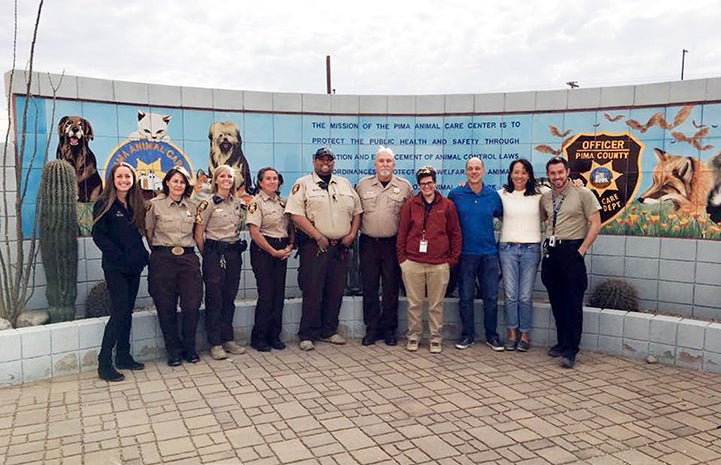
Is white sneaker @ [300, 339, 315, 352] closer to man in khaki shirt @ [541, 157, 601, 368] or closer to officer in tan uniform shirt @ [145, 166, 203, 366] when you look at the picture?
officer in tan uniform shirt @ [145, 166, 203, 366]

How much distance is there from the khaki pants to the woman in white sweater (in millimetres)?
546

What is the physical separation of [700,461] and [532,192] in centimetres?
242

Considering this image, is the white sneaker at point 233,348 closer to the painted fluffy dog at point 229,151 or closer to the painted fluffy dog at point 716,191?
the painted fluffy dog at point 229,151

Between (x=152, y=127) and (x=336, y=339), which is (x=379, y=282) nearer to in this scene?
(x=336, y=339)

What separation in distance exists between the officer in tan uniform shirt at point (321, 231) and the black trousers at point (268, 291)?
0.21m

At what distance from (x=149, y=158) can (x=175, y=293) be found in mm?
1712

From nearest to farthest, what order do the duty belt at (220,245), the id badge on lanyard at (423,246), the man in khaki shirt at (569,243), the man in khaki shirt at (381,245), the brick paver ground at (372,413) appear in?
the brick paver ground at (372,413) < the man in khaki shirt at (569,243) < the duty belt at (220,245) < the id badge on lanyard at (423,246) < the man in khaki shirt at (381,245)

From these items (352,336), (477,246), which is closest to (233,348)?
(352,336)

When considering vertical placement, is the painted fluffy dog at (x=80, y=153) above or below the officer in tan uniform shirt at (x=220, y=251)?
above

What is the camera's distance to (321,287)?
5.05 metres

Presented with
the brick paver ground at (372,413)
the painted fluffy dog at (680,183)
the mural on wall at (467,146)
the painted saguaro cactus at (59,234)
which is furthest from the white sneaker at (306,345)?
the painted fluffy dog at (680,183)

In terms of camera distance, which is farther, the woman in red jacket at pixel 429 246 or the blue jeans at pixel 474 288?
the blue jeans at pixel 474 288

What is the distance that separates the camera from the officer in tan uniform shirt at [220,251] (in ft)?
15.3

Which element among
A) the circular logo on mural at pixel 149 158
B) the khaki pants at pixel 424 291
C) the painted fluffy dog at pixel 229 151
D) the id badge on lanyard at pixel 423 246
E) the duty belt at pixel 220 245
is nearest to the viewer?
the duty belt at pixel 220 245
